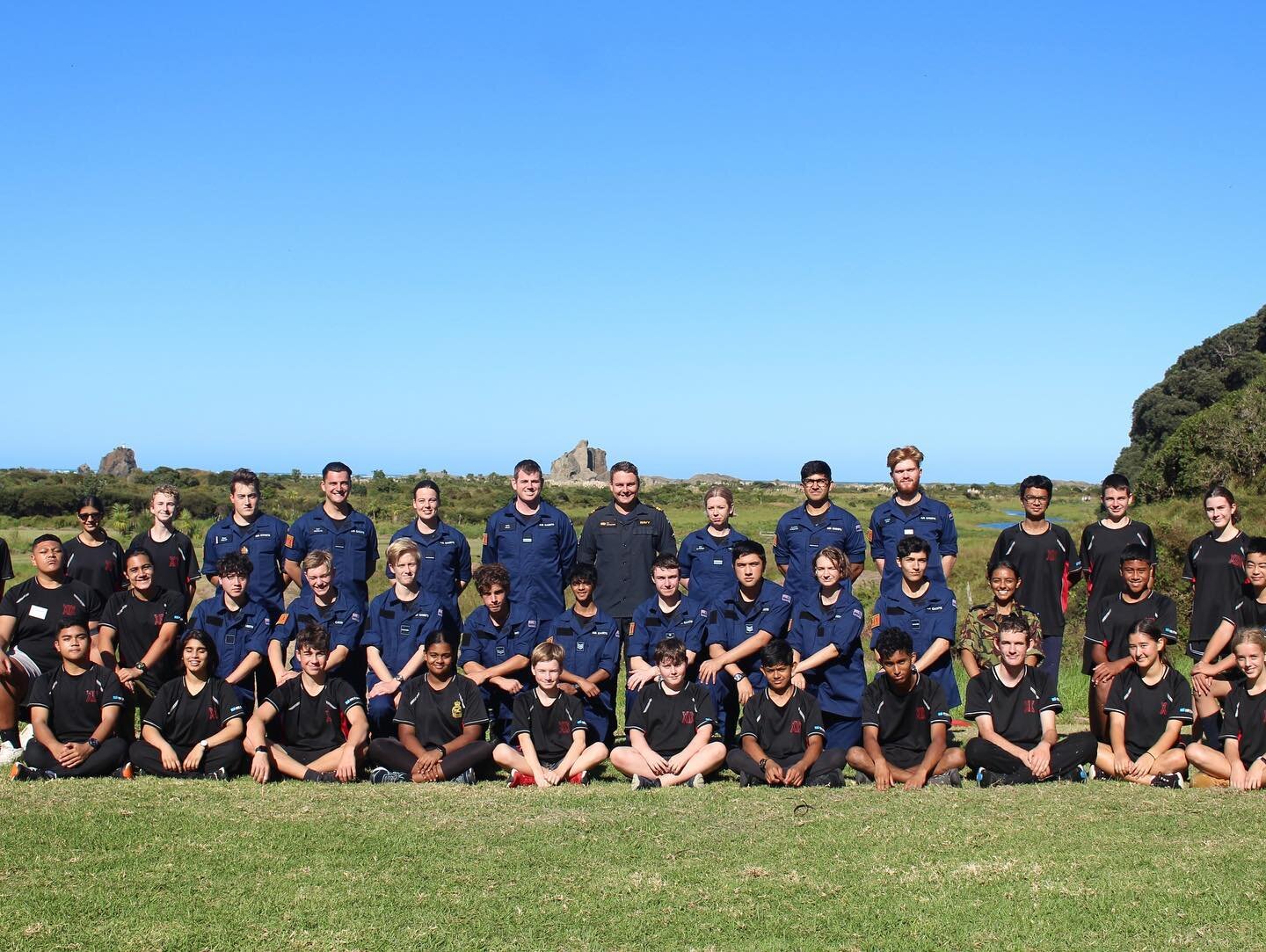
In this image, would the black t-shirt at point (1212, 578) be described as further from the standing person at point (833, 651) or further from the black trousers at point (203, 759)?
the black trousers at point (203, 759)

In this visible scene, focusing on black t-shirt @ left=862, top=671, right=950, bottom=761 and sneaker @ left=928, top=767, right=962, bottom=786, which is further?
black t-shirt @ left=862, top=671, right=950, bottom=761

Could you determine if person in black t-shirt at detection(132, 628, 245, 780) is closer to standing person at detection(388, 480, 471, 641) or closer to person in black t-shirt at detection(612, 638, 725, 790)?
standing person at detection(388, 480, 471, 641)

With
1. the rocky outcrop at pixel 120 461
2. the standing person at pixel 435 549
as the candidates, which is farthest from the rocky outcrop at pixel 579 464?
the standing person at pixel 435 549

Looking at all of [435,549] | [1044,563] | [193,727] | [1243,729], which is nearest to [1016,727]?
[1243,729]

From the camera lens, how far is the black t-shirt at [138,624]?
9.89 metres

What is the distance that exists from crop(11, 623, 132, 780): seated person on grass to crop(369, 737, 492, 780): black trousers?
184 cm

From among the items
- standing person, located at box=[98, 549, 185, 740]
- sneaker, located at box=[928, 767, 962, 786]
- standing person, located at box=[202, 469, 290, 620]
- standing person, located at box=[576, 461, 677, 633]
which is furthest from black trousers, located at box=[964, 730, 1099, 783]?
standing person, located at box=[98, 549, 185, 740]

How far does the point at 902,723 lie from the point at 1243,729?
8.00 feet

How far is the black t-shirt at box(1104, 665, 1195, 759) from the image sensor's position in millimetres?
8891

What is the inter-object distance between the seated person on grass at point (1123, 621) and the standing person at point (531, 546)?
456 centimetres

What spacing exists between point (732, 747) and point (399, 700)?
272 centimetres

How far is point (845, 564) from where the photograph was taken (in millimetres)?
9789

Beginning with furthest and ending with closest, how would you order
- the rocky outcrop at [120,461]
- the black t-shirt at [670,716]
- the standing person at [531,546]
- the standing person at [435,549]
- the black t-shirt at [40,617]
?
the rocky outcrop at [120,461] < the standing person at [531,546] < the standing person at [435,549] < the black t-shirt at [40,617] < the black t-shirt at [670,716]

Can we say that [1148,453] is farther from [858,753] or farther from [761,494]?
[858,753]
